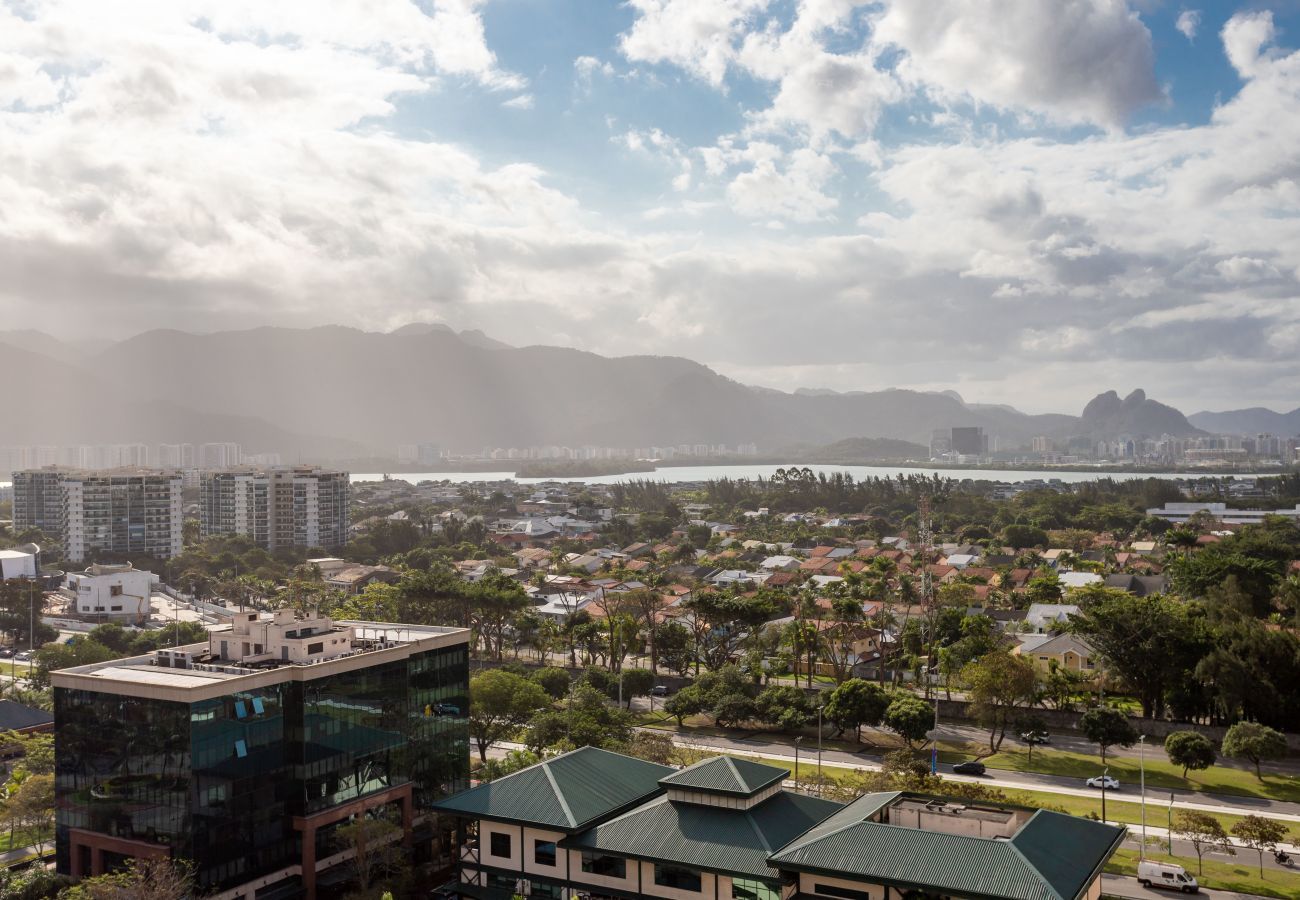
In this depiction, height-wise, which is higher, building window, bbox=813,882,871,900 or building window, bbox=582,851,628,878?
building window, bbox=813,882,871,900

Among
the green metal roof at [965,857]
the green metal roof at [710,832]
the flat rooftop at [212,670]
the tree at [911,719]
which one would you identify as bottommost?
the tree at [911,719]

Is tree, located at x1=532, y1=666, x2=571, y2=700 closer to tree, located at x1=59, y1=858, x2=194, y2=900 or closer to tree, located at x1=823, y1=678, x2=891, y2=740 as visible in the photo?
tree, located at x1=823, y1=678, x2=891, y2=740

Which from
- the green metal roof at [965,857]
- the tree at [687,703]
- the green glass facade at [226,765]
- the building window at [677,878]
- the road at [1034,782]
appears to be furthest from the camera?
the tree at [687,703]

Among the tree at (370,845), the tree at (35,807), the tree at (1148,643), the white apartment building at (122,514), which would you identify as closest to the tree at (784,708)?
the tree at (1148,643)

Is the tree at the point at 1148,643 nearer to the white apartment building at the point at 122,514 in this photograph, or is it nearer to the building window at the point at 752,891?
the building window at the point at 752,891

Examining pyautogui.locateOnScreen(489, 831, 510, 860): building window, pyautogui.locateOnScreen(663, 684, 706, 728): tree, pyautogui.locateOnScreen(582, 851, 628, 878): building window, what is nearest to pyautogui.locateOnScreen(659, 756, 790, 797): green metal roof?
pyautogui.locateOnScreen(582, 851, 628, 878): building window

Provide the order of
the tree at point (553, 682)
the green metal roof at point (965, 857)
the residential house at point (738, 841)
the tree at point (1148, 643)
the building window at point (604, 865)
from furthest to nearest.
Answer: the tree at point (553, 682) → the tree at point (1148, 643) → the building window at point (604, 865) → the residential house at point (738, 841) → the green metal roof at point (965, 857)
